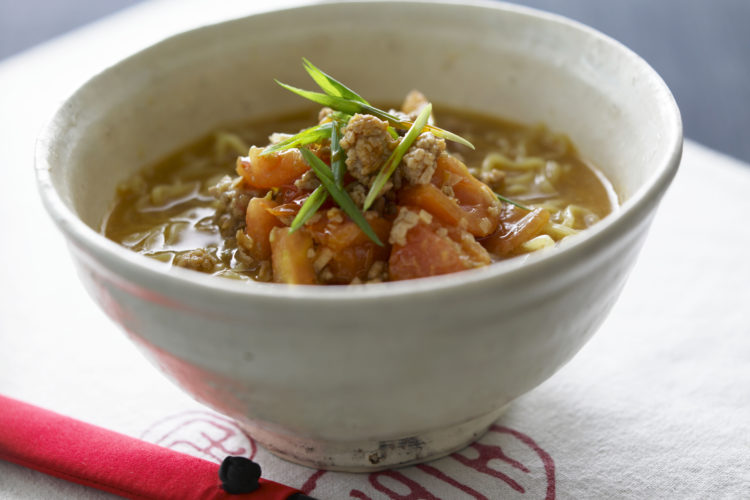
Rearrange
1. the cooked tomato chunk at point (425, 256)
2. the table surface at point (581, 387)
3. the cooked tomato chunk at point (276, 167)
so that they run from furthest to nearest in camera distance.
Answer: the cooked tomato chunk at point (276, 167) → the table surface at point (581, 387) → the cooked tomato chunk at point (425, 256)

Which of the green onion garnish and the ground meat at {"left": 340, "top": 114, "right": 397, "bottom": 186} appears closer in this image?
the ground meat at {"left": 340, "top": 114, "right": 397, "bottom": 186}

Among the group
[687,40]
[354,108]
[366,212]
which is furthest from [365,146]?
[687,40]

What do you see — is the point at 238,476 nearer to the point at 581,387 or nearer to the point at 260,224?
the point at 260,224

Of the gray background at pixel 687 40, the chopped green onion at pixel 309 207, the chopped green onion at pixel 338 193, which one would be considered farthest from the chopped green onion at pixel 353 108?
the gray background at pixel 687 40

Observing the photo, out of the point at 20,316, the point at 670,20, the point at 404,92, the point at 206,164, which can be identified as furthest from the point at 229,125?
the point at 670,20

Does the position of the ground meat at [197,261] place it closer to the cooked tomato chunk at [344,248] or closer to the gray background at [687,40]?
the cooked tomato chunk at [344,248]

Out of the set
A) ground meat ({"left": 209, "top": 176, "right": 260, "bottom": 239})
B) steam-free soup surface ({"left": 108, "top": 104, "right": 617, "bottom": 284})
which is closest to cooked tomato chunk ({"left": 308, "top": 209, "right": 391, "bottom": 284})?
steam-free soup surface ({"left": 108, "top": 104, "right": 617, "bottom": 284})

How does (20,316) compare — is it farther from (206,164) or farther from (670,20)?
(670,20)

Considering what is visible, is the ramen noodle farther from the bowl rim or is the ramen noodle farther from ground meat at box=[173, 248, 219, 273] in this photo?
the bowl rim
